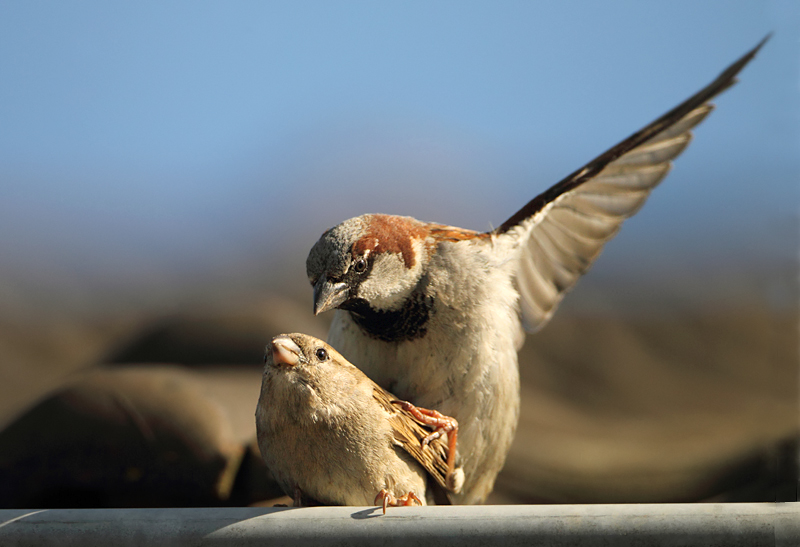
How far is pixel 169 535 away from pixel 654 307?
5.77m

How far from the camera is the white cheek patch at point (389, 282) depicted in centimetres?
188

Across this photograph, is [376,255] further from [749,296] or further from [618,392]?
[749,296]

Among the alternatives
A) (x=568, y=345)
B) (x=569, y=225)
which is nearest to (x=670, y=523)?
(x=569, y=225)

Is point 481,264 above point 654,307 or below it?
above

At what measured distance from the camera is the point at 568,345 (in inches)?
241

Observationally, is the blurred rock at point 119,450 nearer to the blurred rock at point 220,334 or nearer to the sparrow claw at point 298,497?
the blurred rock at point 220,334

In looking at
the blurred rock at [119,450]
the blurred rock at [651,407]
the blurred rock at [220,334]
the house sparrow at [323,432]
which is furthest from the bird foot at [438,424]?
the blurred rock at [220,334]

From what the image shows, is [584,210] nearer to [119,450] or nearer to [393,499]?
[393,499]

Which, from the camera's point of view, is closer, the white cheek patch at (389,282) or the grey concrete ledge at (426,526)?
the grey concrete ledge at (426,526)

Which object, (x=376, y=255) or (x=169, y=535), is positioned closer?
(x=169, y=535)

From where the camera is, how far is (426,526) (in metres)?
1.28

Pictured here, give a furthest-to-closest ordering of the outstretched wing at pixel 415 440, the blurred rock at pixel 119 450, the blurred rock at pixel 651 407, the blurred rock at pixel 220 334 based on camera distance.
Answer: the blurred rock at pixel 220 334 < the blurred rock at pixel 651 407 < the blurred rock at pixel 119 450 < the outstretched wing at pixel 415 440

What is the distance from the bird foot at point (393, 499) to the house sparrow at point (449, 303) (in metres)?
0.39

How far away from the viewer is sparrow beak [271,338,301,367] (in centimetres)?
155
